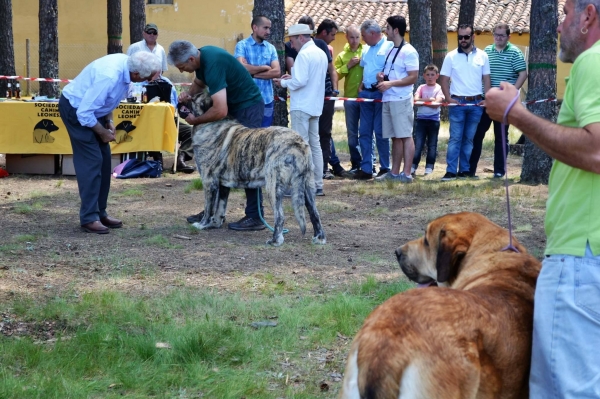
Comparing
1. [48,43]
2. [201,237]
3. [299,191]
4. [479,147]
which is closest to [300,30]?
[299,191]

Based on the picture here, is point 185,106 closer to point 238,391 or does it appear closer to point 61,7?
point 238,391

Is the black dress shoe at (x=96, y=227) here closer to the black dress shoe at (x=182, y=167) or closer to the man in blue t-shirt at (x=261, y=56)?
the man in blue t-shirt at (x=261, y=56)

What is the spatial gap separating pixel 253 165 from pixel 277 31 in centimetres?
444

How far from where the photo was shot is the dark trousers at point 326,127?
39.4 feet

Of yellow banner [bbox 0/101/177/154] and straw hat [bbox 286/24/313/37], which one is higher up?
straw hat [bbox 286/24/313/37]

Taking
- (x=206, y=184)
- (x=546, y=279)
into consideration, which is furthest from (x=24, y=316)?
(x=546, y=279)

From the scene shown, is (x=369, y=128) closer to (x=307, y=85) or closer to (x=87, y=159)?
(x=307, y=85)

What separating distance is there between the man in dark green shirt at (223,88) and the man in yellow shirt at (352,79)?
4.28 meters

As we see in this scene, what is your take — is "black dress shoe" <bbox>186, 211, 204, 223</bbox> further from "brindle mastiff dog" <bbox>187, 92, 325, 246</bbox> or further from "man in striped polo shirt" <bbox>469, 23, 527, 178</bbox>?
Result: "man in striped polo shirt" <bbox>469, 23, 527, 178</bbox>

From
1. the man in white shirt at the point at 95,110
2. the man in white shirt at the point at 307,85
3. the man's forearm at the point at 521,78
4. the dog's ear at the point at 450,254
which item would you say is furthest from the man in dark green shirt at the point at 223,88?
the man's forearm at the point at 521,78

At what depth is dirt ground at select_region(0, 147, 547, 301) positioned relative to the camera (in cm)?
643

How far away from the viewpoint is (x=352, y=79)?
13.1 metres

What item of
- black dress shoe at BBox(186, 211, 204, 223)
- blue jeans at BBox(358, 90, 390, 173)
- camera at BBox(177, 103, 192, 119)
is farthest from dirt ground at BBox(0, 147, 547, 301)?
camera at BBox(177, 103, 192, 119)

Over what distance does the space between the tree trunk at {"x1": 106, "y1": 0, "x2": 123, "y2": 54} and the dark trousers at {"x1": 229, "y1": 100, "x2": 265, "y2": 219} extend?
12.1 m
